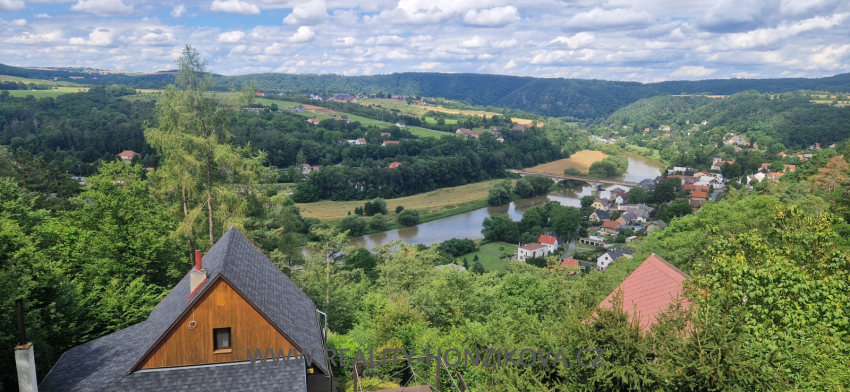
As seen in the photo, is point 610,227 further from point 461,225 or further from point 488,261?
point 488,261

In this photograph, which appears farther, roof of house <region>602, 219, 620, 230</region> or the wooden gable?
roof of house <region>602, 219, 620, 230</region>

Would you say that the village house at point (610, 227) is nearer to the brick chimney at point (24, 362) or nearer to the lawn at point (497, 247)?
the lawn at point (497, 247)

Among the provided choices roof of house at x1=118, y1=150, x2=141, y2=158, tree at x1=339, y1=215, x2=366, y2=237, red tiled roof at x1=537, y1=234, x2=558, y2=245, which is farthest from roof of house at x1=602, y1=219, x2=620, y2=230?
roof of house at x1=118, y1=150, x2=141, y2=158

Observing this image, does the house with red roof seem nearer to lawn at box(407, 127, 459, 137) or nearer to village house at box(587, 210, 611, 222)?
village house at box(587, 210, 611, 222)

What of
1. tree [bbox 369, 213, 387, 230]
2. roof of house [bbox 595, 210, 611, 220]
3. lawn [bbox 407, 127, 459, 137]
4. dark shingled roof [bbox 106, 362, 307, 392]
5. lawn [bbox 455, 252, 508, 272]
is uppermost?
dark shingled roof [bbox 106, 362, 307, 392]

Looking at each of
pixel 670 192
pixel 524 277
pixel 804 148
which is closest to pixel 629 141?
pixel 804 148

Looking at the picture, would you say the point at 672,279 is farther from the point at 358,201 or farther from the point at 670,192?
the point at 670,192
